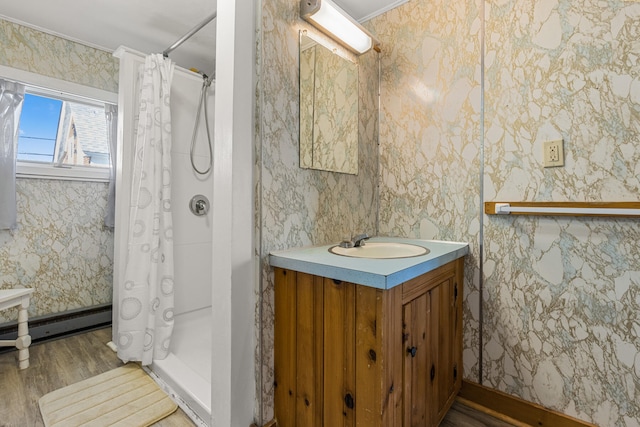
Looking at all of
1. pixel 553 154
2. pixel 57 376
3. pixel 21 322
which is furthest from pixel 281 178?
pixel 21 322

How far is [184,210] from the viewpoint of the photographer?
2307 mm

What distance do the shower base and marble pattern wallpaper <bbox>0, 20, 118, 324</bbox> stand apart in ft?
2.80

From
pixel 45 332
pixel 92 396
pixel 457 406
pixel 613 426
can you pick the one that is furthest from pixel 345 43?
pixel 45 332

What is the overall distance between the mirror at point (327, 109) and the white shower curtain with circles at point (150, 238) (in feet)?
3.55

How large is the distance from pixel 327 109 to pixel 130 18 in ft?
5.29

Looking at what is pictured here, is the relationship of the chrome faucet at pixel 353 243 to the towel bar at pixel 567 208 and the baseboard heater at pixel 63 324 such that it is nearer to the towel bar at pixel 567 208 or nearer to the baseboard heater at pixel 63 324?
the towel bar at pixel 567 208

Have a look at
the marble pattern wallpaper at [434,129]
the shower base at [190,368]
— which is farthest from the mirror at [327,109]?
the shower base at [190,368]

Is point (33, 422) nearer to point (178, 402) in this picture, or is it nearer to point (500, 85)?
point (178, 402)

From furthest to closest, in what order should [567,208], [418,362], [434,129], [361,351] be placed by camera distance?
[434,129], [567,208], [418,362], [361,351]

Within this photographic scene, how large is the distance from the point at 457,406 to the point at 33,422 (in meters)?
1.99

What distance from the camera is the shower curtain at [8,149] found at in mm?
1955

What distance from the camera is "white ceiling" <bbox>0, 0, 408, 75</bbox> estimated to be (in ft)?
6.06

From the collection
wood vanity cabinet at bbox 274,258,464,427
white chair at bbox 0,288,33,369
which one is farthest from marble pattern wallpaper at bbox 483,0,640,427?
white chair at bbox 0,288,33,369

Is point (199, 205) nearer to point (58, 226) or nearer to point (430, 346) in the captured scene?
point (58, 226)
